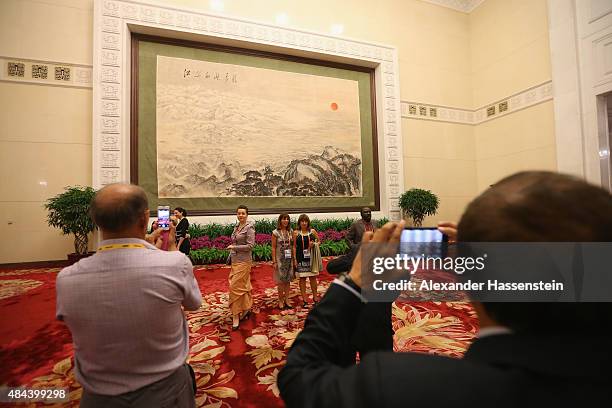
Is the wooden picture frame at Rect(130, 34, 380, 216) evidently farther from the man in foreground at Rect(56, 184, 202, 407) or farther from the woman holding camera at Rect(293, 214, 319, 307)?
the man in foreground at Rect(56, 184, 202, 407)

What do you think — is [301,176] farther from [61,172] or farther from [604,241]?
[604,241]

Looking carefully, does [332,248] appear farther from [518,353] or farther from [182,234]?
[518,353]

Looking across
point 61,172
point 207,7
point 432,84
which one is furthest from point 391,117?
point 61,172

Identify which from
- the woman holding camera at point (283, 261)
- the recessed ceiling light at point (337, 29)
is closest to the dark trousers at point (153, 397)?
the woman holding camera at point (283, 261)

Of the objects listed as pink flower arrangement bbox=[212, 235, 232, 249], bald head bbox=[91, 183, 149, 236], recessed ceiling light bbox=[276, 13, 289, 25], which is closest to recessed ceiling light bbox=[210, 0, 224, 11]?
recessed ceiling light bbox=[276, 13, 289, 25]

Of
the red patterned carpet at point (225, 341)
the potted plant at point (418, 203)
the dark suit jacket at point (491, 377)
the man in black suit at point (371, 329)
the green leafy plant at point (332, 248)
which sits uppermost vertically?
the potted plant at point (418, 203)

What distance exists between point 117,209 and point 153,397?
31.6 inches

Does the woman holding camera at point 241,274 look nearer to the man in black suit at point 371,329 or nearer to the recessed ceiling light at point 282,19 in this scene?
the man in black suit at point 371,329

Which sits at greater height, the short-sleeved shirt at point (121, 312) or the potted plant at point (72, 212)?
the potted plant at point (72, 212)

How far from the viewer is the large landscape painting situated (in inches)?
283

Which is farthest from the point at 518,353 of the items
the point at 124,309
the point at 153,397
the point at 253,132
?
the point at 253,132

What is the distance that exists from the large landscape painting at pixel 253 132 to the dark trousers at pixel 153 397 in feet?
20.7

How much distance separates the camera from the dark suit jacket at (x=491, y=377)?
442mm

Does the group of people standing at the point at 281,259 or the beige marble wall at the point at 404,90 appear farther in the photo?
the beige marble wall at the point at 404,90
